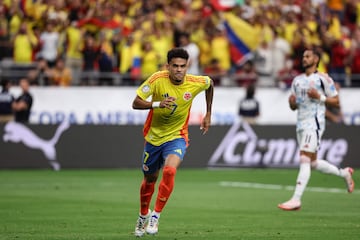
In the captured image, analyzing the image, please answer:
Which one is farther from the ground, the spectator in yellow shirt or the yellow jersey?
the yellow jersey

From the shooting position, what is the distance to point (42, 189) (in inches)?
790

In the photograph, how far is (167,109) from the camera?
12.0 metres

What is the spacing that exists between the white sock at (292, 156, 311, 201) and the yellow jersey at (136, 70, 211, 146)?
425cm

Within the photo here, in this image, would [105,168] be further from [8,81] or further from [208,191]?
[208,191]

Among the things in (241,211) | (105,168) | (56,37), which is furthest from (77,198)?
(56,37)

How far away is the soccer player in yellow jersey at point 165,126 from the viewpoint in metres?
11.7

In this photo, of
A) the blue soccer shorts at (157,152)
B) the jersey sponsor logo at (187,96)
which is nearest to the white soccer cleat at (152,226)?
the blue soccer shorts at (157,152)

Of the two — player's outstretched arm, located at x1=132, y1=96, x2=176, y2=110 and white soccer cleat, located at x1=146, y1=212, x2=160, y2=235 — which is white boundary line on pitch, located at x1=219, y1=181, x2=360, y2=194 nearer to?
white soccer cleat, located at x1=146, y1=212, x2=160, y2=235

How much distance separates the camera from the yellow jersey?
1198 cm

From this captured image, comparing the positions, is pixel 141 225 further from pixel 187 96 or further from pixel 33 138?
pixel 33 138

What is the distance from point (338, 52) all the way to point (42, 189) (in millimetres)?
12630

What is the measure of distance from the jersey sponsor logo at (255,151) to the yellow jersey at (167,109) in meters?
14.4

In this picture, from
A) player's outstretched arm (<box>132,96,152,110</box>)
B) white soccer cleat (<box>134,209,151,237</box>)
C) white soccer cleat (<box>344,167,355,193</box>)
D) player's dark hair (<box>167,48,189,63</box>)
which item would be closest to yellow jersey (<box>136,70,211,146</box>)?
player's outstretched arm (<box>132,96,152,110</box>)

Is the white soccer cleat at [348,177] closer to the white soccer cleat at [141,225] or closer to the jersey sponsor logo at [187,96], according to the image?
the jersey sponsor logo at [187,96]
